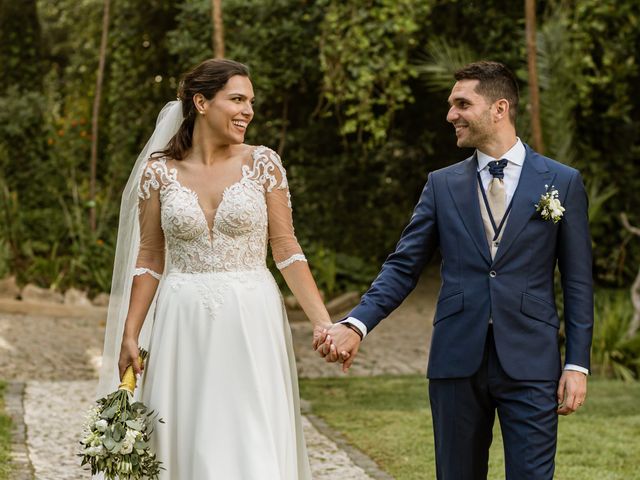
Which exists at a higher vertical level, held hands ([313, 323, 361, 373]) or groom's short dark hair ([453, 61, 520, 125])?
groom's short dark hair ([453, 61, 520, 125])

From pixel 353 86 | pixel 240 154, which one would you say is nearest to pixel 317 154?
pixel 353 86

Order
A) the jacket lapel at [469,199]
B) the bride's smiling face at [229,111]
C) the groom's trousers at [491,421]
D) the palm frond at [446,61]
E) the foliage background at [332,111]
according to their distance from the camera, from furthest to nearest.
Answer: the foliage background at [332,111], the palm frond at [446,61], the bride's smiling face at [229,111], the jacket lapel at [469,199], the groom's trousers at [491,421]

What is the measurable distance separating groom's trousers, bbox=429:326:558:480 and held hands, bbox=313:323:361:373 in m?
0.33

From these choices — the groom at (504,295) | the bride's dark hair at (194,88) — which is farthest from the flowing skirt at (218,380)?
the groom at (504,295)

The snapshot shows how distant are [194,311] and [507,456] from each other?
1.22m

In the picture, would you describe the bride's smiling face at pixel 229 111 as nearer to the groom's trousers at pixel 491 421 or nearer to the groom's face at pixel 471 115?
the groom's face at pixel 471 115

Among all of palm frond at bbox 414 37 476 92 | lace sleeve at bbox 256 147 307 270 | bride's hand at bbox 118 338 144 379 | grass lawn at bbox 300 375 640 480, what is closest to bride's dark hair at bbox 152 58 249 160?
lace sleeve at bbox 256 147 307 270

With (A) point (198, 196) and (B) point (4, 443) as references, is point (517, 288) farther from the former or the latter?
(B) point (4, 443)

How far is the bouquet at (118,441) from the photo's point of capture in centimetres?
363

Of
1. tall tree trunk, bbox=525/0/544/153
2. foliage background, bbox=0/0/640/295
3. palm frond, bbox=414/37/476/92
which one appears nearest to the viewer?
tall tree trunk, bbox=525/0/544/153

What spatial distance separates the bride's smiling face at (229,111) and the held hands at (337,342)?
78 centimetres

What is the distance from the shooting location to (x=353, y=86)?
39.0 ft

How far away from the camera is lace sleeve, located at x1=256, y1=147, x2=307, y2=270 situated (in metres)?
3.96

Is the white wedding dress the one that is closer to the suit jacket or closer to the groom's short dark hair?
the suit jacket
